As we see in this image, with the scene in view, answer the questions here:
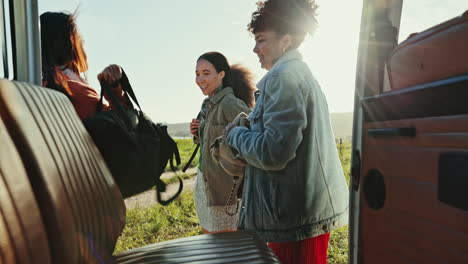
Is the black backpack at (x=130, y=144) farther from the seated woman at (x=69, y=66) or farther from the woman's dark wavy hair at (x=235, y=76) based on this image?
the woman's dark wavy hair at (x=235, y=76)

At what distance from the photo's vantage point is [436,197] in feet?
3.11

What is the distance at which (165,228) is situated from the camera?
423 centimetres

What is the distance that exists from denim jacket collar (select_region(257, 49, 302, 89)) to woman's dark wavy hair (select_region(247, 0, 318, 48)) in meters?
0.07

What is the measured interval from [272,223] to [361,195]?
41 centimetres

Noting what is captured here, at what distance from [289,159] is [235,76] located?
1.57m

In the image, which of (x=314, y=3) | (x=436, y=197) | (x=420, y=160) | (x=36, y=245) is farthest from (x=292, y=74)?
(x=36, y=245)

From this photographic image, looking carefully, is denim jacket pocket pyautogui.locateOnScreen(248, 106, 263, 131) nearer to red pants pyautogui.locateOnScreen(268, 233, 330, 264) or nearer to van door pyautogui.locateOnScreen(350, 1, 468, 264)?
van door pyautogui.locateOnScreen(350, 1, 468, 264)

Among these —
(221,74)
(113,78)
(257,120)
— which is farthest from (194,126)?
(257,120)

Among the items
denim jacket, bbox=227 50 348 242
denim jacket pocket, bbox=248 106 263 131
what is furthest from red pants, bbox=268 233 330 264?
denim jacket pocket, bbox=248 106 263 131

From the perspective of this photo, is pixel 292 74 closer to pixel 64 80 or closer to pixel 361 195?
pixel 361 195

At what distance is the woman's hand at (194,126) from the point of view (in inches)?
115

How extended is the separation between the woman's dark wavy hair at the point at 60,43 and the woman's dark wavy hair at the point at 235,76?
1.07 m

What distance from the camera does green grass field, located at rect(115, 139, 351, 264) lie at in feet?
11.7

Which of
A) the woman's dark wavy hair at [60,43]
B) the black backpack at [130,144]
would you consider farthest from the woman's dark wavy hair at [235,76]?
the woman's dark wavy hair at [60,43]
